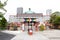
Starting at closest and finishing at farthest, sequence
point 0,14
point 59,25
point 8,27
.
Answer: point 0,14 → point 8,27 → point 59,25

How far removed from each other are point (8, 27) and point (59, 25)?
11596 millimetres

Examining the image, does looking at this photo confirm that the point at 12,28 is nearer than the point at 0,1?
No

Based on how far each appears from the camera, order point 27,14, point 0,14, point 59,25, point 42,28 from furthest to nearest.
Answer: point 27,14
point 59,25
point 42,28
point 0,14

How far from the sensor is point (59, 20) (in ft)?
159

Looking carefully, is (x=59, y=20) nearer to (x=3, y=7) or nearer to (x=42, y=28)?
(x=42, y=28)

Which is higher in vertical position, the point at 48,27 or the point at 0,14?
the point at 0,14

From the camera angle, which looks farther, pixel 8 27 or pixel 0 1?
pixel 8 27

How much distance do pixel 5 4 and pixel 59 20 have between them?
2132cm

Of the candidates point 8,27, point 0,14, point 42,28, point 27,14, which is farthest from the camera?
point 27,14

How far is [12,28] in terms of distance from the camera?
1588 inches

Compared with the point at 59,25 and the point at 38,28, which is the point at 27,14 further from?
the point at 38,28

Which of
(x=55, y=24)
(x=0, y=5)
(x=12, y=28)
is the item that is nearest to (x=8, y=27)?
(x=12, y=28)

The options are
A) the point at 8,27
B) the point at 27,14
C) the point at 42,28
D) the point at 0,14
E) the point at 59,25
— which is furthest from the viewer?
the point at 27,14

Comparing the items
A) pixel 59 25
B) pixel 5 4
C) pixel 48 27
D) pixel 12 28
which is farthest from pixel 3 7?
pixel 59 25
